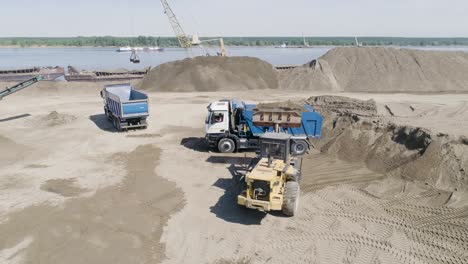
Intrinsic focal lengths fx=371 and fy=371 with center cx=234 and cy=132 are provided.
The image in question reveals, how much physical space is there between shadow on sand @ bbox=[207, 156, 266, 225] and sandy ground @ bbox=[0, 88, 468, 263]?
0.13ft

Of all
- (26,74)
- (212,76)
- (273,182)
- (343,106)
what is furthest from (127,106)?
(26,74)

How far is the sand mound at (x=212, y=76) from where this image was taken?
44.1 meters

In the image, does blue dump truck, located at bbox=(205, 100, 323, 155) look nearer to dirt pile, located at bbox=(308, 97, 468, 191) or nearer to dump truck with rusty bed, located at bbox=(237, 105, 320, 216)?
dirt pile, located at bbox=(308, 97, 468, 191)

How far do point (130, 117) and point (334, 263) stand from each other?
1683cm

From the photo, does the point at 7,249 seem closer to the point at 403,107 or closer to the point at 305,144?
the point at 305,144

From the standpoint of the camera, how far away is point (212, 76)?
44938mm

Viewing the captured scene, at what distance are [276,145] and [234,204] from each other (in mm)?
2741

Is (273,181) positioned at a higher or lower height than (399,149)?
higher

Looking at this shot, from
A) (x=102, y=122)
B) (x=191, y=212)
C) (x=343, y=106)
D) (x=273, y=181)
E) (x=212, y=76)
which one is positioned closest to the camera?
(x=273, y=181)

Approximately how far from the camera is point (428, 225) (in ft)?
37.6

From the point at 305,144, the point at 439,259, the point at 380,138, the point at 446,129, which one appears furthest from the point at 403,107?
the point at 439,259

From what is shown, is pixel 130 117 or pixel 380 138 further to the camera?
pixel 130 117

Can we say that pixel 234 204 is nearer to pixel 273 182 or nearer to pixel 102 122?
pixel 273 182

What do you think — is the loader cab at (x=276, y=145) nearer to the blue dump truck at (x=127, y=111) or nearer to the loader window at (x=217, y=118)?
the loader window at (x=217, y=118)
